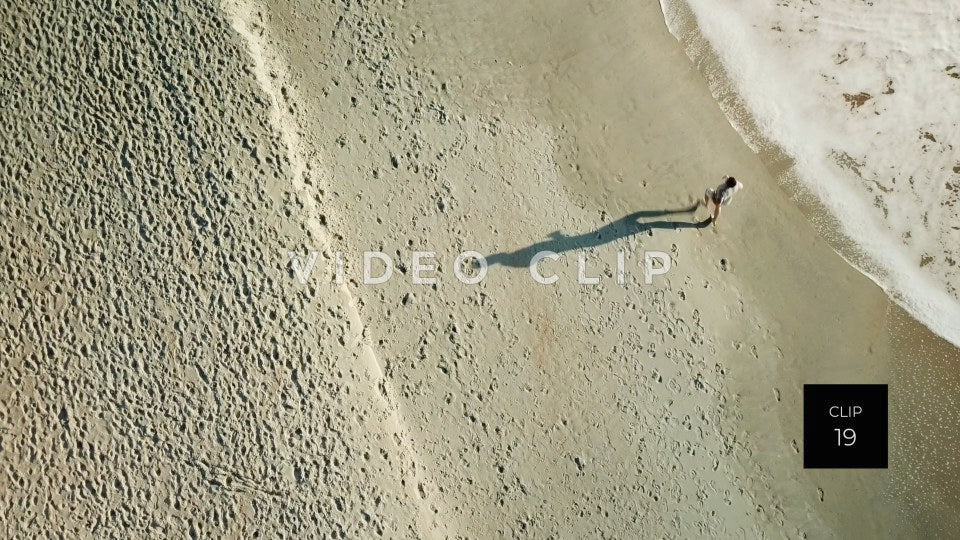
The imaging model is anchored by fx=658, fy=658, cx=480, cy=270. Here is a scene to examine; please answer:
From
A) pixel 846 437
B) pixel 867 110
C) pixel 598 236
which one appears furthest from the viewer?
pixel 867 110

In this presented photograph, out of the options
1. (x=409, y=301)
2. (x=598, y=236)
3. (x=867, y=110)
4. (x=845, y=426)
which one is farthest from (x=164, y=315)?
(x=867, y=110)

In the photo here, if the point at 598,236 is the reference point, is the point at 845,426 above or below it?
below

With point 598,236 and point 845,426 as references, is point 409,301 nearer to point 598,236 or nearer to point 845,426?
point 598,236

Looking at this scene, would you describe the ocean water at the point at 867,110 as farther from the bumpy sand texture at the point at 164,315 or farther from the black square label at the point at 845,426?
the bumpy sand texture at the point at 164,315

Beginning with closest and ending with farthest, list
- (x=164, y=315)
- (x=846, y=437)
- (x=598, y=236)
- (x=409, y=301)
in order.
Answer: (x=164, y=315)
(x=409, y=301)
(x=846, y=437)
(x=598, y=236)

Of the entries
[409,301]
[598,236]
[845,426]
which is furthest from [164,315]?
[845,426]

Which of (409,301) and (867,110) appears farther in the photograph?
(867,110)

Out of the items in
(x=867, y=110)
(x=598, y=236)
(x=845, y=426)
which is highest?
(x=867, y=110)

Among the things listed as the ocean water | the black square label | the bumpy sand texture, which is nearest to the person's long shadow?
the ocean water
